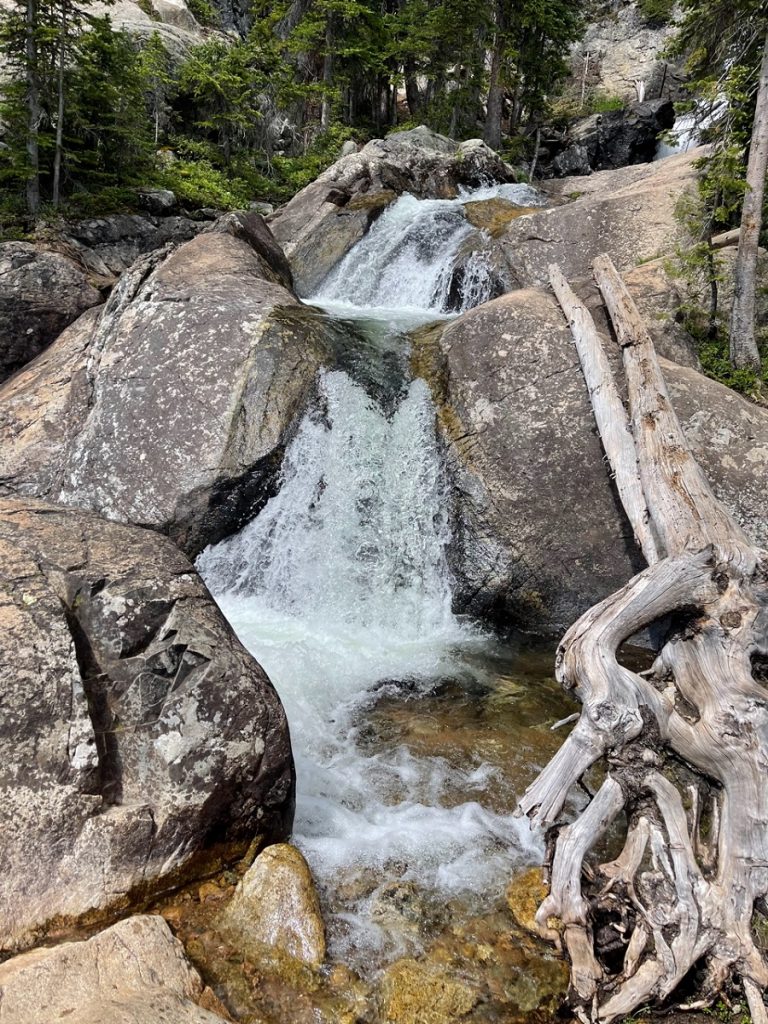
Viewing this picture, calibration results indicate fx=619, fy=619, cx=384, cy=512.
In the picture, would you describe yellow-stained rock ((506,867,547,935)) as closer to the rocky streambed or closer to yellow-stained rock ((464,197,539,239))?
the rocky streambed

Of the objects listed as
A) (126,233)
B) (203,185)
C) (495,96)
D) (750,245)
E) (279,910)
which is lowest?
(279,910)

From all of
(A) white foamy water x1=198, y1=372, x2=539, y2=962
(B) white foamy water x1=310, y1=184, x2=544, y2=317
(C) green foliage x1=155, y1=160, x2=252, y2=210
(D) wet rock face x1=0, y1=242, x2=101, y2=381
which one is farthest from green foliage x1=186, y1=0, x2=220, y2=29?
(A) white foamy water x1=198, y1=372, x2=539, y2=962

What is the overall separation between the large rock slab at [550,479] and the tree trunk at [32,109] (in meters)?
13.2

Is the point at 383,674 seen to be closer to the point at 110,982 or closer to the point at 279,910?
the point at 279,910

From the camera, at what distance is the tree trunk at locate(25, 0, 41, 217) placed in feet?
48.2

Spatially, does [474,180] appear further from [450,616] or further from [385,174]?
[450,616]

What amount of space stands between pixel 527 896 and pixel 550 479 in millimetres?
5314

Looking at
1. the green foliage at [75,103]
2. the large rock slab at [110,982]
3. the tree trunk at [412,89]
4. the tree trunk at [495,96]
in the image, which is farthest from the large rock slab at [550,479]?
the tree trunk at [412,89]

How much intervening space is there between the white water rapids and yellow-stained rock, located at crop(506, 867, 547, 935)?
11 centimetres

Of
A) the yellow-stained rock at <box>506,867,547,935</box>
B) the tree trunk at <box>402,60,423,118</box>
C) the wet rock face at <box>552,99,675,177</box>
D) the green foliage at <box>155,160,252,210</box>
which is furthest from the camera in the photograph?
the wet rock face at <box>552,99,675,177</box>

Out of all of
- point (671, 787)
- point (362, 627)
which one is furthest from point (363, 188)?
point (671, 787)

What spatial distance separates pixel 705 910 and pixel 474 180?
22.7 meters

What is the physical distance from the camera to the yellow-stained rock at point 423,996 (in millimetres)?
3578

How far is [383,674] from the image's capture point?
24.0 ft
